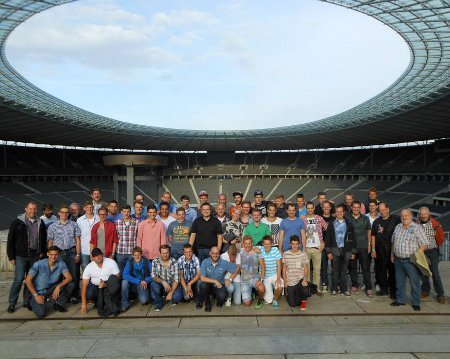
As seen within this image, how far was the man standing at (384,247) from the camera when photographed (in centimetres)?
777

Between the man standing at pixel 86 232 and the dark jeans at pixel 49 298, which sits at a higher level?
the man standing at pixel 86 232

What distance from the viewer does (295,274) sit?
736 centimetres

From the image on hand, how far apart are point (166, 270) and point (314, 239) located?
3.09 metres

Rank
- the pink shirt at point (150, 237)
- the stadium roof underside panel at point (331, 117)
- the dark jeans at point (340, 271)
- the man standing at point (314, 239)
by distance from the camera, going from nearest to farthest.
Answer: the pink shirt at point (150, 237) → the dark jeans at point (340, 271) → the man standing at point (314, 239) → the stadium roof underside panel at point (331, 117)

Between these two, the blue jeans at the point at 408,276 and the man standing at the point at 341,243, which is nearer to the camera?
the blue jeans at the point at 408,276

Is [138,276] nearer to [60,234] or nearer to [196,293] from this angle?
[196,293]

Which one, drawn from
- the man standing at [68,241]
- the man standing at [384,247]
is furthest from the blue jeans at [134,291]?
the man standing at [384,247]

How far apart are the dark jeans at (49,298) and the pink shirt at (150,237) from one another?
58.8 inches

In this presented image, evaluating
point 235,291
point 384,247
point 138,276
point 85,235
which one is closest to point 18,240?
point 85,235

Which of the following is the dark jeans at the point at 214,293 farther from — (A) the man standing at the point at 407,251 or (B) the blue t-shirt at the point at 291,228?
(A) the man standing at the point at 407,251

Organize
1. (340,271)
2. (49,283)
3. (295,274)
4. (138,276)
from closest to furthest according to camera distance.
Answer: (49,283) < (295,274) < (138,276) < (340,271)

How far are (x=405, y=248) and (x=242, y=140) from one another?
3987 cm

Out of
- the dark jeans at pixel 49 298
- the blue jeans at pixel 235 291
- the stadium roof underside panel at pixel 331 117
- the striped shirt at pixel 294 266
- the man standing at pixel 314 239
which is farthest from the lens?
the stadium roof underside panel at pixel 331 117

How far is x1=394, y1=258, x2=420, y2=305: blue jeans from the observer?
23.3 feet
